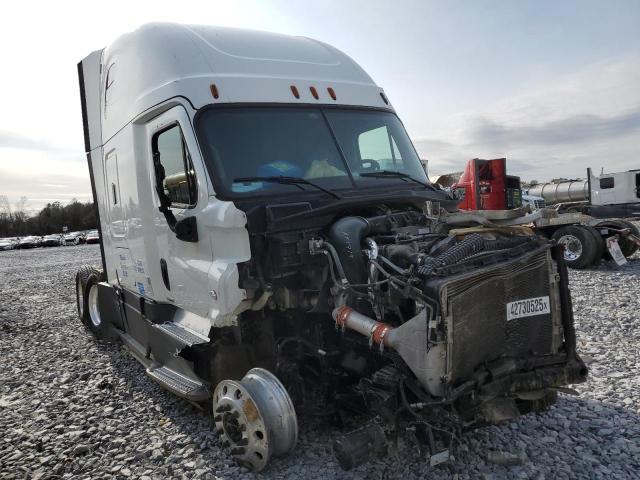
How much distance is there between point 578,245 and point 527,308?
9.56 meters

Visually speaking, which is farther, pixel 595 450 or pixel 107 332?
pixel 107 332

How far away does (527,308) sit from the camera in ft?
11.0

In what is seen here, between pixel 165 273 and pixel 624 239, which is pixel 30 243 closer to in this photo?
pixel 624 239

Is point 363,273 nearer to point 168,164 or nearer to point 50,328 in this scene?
point 168,164

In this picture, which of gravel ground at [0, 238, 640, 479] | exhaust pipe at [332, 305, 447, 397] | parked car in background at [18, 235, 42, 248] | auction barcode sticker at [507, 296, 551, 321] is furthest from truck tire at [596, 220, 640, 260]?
parked car in background at [18, 235, 42, 248]

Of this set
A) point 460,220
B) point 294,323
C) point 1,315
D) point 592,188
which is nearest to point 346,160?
point 460,220

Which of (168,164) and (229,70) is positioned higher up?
(229,70)

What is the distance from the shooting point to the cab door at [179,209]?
409 cm

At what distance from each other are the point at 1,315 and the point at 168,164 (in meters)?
7.94

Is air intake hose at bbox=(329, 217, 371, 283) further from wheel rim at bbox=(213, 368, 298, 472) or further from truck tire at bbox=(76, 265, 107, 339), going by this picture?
truck tire at bbox=(76, 265, 107, 339)

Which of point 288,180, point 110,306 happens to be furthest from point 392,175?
point 110,306

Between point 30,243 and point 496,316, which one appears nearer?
point 496,316

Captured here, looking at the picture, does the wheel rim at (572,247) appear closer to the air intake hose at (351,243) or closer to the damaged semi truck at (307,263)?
the damaged semi truck at (307,263)

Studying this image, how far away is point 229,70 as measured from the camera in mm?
4465
